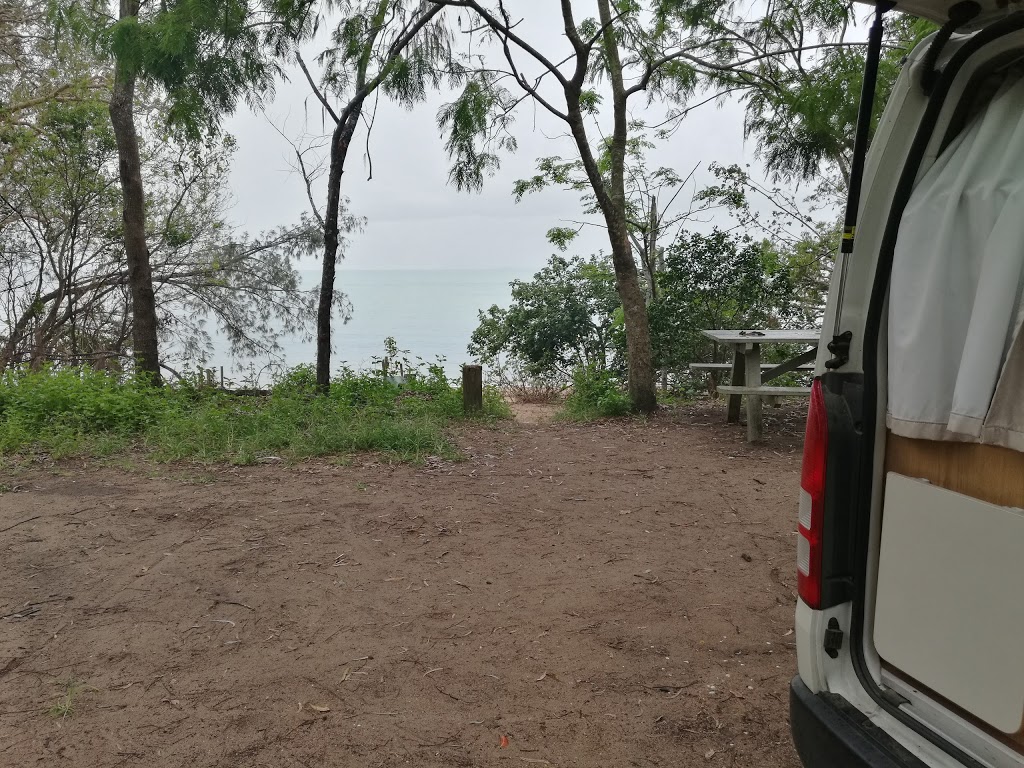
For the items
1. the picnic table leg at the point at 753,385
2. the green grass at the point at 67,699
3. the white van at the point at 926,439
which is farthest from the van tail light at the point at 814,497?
the picnic table leg at the point at 753,385

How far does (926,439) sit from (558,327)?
9997 mm

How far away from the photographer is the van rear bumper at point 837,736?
144cm

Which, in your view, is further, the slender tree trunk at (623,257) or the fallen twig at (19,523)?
the slender tree trunk at (623,257)

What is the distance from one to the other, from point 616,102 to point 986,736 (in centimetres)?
751

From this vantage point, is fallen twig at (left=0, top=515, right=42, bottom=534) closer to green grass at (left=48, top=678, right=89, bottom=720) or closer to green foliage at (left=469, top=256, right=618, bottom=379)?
green grass at (left=48, top=678, right=89, bottom=720)

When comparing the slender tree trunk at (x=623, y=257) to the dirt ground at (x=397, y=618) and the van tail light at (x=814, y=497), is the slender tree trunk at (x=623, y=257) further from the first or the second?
the van tail light at (x=814, y=497)

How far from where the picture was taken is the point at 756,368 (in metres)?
6.23

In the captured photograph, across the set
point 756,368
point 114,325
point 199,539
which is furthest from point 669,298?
point 114,325

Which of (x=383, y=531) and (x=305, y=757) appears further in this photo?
(x=383, y=531)

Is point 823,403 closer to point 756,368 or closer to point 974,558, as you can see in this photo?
point 974,558

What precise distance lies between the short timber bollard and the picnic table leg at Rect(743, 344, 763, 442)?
278 cm

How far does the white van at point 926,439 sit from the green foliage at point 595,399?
6180 millimetres

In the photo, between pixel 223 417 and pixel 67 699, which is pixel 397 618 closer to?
pixel 67 699

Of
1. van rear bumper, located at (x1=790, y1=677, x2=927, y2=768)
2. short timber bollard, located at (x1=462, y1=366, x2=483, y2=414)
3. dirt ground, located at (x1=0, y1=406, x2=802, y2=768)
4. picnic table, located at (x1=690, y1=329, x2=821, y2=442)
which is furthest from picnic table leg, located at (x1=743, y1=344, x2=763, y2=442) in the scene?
van rear bumper, located at (x1=790, y1=677, x2=927, y2=768)
